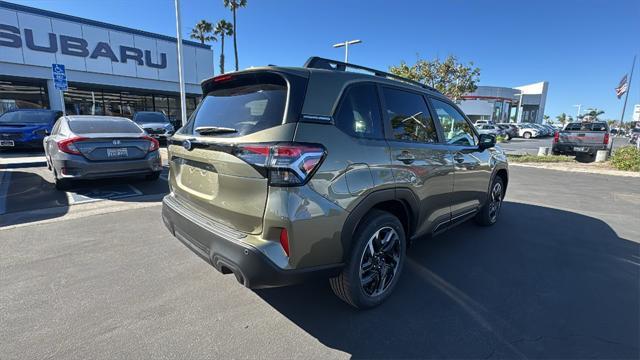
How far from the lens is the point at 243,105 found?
7.99ft

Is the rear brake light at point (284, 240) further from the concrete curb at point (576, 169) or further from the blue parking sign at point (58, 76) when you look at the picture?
the concrete curb at point (576, 169)

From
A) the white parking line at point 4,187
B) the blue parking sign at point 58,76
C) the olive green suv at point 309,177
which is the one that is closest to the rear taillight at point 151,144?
the white parking line at point 4,187

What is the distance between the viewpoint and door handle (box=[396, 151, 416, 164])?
266cm

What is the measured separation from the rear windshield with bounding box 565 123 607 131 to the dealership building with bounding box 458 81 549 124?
4016cm

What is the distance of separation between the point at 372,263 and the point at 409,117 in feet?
4.49

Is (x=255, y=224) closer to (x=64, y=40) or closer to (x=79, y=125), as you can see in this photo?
(x=79, y=125)

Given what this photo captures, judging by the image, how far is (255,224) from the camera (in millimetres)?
2068

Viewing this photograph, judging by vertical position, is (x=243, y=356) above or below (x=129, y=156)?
below

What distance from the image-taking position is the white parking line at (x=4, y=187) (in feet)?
16.8

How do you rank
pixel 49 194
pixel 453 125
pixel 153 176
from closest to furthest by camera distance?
pixel 453 125 < pixel 49 194 < pixel 153 176

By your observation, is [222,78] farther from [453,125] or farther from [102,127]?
[102,127]

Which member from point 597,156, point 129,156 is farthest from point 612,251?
point 597,156

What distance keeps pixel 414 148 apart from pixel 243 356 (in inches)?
82.4

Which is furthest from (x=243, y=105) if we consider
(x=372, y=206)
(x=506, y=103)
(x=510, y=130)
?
(x=506, y=103)
